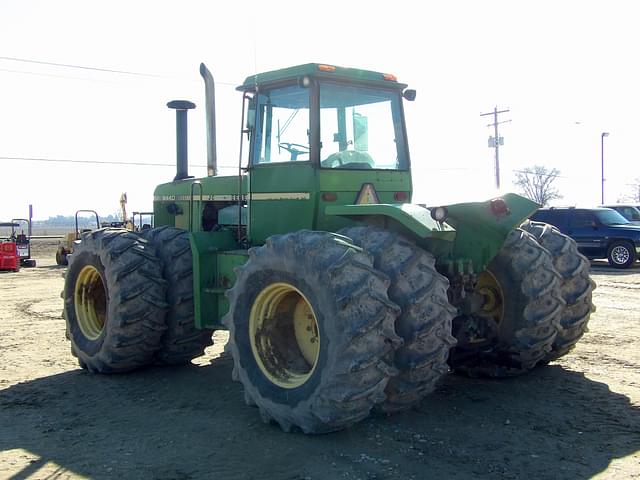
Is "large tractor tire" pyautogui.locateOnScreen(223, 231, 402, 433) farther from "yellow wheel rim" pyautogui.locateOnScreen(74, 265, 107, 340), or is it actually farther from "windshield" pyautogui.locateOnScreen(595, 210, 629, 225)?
"windshield" pyautogui.locateOnScreen(595, 210, 629, 225)

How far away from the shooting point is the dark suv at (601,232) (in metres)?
20.7

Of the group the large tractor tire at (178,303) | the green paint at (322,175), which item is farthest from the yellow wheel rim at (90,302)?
the green paint at (322,175)

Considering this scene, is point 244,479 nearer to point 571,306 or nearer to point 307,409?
point 307,409

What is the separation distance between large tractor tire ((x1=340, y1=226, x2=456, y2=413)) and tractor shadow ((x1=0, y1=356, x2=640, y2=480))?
44 cm

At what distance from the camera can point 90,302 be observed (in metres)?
8.06

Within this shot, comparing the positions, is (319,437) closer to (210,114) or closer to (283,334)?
(283,334)

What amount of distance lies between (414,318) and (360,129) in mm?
2398

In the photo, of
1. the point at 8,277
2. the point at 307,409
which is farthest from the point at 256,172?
the point at 8,277

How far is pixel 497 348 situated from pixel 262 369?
2.44 m

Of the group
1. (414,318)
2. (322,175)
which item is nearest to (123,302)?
(322,175)

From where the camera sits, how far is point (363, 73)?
259 inches

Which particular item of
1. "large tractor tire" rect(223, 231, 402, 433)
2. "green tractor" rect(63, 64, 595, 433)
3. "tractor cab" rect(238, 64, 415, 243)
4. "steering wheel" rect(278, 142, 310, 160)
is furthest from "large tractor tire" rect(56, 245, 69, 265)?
"large tractor tire" rect(223, 231, 402, 433)

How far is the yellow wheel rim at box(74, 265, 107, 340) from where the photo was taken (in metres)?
7.92

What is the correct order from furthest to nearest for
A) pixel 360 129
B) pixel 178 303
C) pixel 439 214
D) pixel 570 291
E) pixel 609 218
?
pixel 609 218, pixel 178 303, pixel 570 291, pixel 360 129, pixel 439 214
